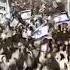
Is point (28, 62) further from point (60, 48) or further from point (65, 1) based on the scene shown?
point (65, 1)

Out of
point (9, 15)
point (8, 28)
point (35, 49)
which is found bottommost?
point (35, 49)

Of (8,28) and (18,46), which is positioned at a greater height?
(8,28)

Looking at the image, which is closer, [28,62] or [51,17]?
[28,62]

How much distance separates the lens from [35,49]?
1.49 m

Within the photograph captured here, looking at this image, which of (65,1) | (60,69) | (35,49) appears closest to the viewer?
(60,69)

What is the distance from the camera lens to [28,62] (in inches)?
56.9

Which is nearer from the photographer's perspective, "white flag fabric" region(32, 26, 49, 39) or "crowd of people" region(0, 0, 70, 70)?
"crowd of people" region(0, 0, 70, 70)

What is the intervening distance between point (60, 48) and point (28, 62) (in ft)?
0.89

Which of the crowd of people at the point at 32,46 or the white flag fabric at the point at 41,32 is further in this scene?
the white flag fabric at the point at 41,32

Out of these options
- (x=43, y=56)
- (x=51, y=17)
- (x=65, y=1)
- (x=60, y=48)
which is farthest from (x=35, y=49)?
(x=65, y=1)

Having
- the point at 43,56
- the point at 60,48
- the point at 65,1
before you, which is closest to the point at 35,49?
the point at 43,56

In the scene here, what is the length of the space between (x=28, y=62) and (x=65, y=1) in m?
0.60

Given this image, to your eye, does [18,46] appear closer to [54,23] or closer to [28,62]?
[28,62]

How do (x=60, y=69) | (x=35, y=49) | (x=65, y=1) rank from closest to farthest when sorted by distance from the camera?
1. (x=60, y=69)
2. (x=35, y=49)
3. (x=65, y=1)
